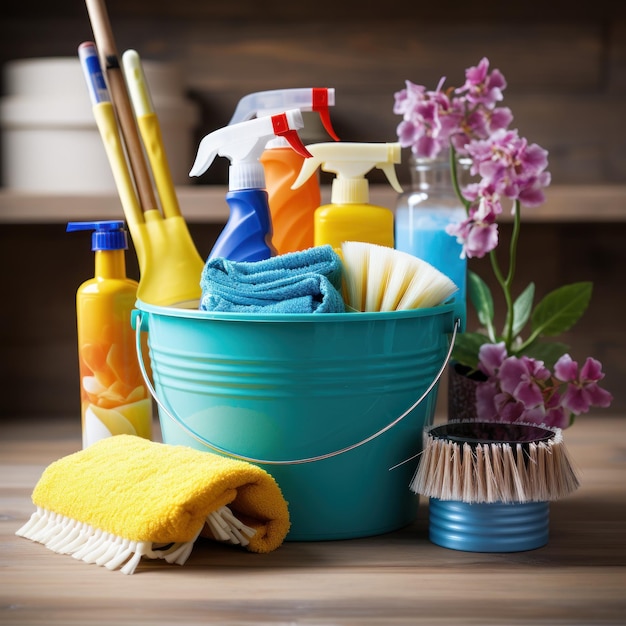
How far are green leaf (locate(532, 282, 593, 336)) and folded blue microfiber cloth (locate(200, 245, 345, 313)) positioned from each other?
1.00 ft

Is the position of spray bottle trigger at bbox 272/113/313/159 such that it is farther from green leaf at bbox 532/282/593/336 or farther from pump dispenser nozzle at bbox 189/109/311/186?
green leaf at bbox 532/282/593/336

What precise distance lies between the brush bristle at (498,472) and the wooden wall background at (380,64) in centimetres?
78

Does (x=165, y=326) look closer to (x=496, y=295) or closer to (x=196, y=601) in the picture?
(x=196, y=601)

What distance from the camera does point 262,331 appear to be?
2.65ft

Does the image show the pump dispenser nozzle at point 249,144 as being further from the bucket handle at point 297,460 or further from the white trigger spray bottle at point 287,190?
the bucket handle at point 297,460

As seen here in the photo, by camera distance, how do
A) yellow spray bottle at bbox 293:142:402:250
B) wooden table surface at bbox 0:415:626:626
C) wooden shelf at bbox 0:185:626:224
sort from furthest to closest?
wooden shelf at bbox 0:185:626:224 → yellow spray bottle at bbox 293:142:402:250 → wooden table surface at bbox 0:415:626:626

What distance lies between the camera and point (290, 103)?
3.17 feet

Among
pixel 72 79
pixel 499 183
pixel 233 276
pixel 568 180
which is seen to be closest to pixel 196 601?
pixel 233 276

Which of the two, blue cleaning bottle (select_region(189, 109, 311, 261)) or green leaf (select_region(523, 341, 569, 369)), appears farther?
green leaf (select_region(523, 341, 569, 369))

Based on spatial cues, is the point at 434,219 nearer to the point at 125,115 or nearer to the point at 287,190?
the point at 287,190

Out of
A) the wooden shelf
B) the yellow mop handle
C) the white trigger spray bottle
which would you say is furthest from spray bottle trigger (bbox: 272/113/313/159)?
the wooden shelf

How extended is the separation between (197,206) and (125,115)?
32 cm

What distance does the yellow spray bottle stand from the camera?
2.99 ft

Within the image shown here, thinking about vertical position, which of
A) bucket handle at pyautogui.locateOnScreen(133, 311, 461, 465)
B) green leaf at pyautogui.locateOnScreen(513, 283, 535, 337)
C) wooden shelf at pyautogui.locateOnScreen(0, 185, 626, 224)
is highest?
wooden shelf at pyautogui.locateOnScreen(0, 185, 626, 224)
